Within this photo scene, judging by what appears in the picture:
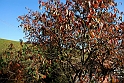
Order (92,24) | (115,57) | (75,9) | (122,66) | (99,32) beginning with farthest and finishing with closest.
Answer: (122,66) < (115,57) < (75,9) < (99,32) < (92,24)

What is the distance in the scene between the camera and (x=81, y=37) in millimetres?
8070

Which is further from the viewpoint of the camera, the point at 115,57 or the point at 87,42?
the point at 115,57

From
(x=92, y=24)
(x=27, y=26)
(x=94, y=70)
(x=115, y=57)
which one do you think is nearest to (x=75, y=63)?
(x=94, y=70)

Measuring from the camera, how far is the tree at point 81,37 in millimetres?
7785

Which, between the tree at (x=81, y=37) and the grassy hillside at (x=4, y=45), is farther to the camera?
the grassy hillside at (x=4, y=45)

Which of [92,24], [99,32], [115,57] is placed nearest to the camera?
[92,24]

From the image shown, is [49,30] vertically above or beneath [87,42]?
above

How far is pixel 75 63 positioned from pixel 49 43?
1.27 meters

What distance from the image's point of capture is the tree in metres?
7.79

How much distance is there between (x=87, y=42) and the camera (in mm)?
7977

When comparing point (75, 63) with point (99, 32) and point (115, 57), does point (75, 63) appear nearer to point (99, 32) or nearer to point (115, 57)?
point (115, 57)

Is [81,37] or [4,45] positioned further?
[4,45]

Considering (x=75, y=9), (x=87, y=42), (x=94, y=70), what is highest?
(x=75, y=9)

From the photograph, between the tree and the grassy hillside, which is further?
the grassy hillside
